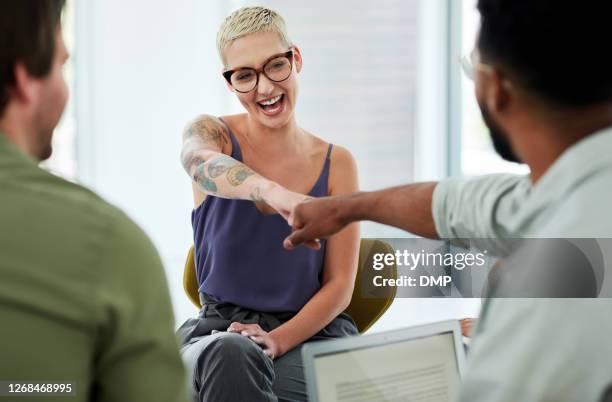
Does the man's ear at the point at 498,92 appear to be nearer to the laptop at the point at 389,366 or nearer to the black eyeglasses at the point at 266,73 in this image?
the laptop at the point at 389,366

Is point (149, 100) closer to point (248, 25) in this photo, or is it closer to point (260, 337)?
point (248, 25)

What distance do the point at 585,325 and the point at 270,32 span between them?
152cm

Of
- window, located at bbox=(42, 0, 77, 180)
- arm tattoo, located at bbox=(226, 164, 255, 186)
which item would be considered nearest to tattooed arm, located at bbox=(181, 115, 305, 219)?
arm tattoo, located at bbox=(226, 164, 255, 186)

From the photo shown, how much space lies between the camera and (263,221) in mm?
2074

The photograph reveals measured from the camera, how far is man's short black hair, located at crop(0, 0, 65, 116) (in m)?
0.79

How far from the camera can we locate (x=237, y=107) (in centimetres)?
410

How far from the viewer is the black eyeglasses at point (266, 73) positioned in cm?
207

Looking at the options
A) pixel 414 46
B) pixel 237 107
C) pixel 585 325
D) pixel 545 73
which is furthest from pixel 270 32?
pixel 414 46

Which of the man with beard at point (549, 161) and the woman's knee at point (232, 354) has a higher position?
the man with beard at point (549, 161)

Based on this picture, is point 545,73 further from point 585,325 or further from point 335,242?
point 335,242

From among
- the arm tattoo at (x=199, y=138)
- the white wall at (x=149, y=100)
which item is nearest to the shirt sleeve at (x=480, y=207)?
the arm tattoo at (x=199, y=138)

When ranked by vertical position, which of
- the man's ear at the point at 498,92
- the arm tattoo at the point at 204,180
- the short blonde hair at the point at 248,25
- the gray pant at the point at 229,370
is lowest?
the gray pant at the point at 229,370

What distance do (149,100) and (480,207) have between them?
310 cm

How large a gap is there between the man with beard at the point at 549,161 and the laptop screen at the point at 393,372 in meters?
0.41
